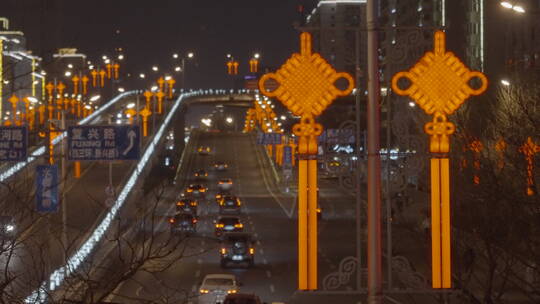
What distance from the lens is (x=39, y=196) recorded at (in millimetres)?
24953

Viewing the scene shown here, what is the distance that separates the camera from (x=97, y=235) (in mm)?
35469

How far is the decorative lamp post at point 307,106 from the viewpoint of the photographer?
27.4 ft

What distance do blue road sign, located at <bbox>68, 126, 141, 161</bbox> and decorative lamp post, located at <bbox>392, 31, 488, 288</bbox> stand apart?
21.3 metres

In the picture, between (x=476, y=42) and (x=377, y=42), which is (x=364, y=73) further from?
(x=476, y=42)

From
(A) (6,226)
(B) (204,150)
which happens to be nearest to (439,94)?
(A) (6,226)

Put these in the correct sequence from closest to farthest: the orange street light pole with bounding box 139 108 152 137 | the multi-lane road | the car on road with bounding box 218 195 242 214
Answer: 1. the multi-lane road
2. the car on road with bounding box 218 195 242 214
3. the orange street light pole with bounding box 139 108 152 137

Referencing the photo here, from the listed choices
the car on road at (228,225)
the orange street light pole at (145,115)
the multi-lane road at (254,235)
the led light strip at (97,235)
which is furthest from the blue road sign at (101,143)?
the orange street light pole at (145,115)

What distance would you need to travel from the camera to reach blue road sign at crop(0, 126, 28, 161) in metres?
26.5

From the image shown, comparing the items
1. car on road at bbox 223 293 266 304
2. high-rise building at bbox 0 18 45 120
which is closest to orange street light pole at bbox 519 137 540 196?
high-rise building at bbox 0 18 45 120

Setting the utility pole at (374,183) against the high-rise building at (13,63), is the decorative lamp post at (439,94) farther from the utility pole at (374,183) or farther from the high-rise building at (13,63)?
the high-rise building at (13,63)

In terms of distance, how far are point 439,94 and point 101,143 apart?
2150 cm

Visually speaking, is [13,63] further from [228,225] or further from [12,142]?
[228,225]

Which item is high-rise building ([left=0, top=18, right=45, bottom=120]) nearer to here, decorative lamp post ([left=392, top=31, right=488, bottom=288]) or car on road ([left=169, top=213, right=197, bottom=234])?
car on road ([left=169, top=213, right=197, bottom=234])

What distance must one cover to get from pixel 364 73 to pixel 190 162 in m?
91.7
